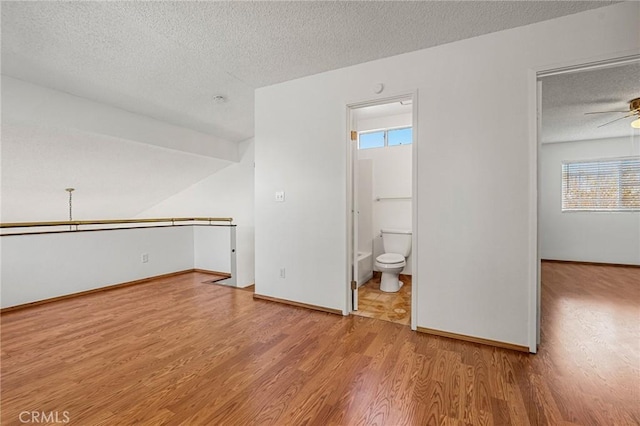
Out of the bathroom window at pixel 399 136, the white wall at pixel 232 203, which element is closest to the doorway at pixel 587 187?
the bathroom window at pixel 399 136

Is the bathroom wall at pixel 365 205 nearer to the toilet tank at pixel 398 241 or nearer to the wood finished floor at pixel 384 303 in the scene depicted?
the toilet tank at pixel 398 241

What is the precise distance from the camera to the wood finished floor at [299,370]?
1445mm

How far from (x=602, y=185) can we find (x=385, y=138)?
13.4 feet

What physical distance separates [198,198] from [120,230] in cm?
164

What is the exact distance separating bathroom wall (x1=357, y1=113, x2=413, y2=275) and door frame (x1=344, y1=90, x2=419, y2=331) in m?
1.52

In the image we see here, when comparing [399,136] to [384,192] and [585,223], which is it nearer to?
[384,192]

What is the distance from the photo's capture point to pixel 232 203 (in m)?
5.03

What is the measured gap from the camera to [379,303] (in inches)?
123

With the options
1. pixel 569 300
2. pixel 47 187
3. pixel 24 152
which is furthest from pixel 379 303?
pixel 47 187

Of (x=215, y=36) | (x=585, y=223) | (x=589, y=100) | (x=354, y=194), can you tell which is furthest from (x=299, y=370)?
(x=585, y=223)

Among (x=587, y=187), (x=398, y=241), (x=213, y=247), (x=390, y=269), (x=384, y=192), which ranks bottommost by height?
(x=390, y=269)

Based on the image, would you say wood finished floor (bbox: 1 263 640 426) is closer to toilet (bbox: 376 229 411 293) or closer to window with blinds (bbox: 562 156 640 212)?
toilet (bbox: 376 229 411 293)

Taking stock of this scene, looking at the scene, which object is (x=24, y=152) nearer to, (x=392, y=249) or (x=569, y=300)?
(x=392, y=249)

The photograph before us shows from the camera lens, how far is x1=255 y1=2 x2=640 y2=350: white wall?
6.69 feet
